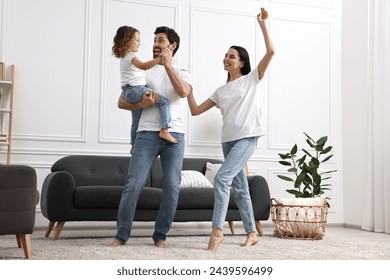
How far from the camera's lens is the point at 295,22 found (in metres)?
6.11

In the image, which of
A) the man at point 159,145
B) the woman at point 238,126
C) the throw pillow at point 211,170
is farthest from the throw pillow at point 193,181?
the man at point 159,145

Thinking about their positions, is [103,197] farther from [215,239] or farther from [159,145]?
[215,239]

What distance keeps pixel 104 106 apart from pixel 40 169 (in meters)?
0.87

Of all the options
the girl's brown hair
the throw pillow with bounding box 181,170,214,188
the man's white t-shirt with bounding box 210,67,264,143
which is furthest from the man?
the throw pillow with bounding box 181,170,214,188

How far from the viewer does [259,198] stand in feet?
15.0

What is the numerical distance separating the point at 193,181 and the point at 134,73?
1486 millimetres

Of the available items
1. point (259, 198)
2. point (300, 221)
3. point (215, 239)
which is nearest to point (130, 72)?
point (215, 239)

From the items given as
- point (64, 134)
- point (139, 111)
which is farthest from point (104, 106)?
point (139, 111)

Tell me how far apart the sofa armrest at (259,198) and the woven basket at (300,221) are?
0.10 m

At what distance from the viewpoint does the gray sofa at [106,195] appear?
159 inches

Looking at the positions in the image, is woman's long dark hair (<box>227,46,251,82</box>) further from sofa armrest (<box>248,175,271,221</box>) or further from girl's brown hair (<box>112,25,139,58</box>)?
sofa armrest (<box>248,175,271,221</box>)

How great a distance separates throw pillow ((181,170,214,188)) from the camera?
453 cm

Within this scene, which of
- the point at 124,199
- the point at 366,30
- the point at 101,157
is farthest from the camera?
the point at 366,30

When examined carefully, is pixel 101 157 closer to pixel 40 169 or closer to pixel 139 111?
pixel 40 169
